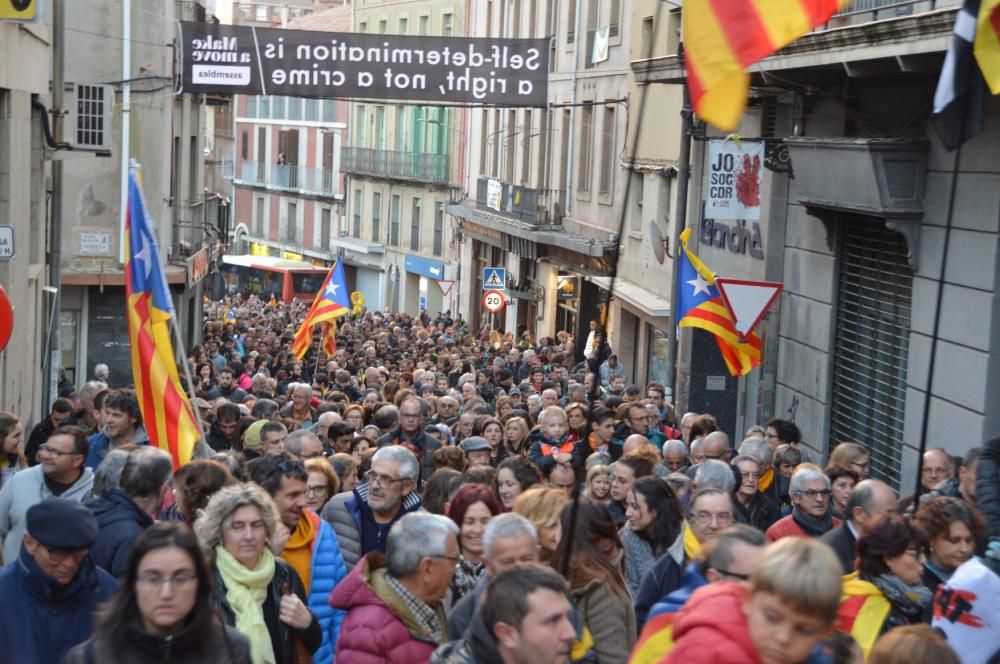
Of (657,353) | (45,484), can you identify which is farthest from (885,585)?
(657,353)

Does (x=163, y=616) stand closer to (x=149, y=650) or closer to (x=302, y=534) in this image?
(x=149, y=650)

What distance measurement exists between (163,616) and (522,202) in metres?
34.2

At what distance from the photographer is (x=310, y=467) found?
8.66 m

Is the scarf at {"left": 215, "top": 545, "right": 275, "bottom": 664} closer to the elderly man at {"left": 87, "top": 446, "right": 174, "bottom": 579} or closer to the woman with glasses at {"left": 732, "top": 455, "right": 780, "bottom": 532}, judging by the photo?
the elderly man at {"left": 87, "top": 446, "right": 174, "bottom": 579}

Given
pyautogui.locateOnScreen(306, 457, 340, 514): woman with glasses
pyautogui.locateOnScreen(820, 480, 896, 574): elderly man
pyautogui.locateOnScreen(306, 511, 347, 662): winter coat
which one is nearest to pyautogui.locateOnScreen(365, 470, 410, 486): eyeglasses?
pyautogui.locateOnScreen(306, 457, 340, 514): woman with glasses

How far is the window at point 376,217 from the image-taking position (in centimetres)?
5938

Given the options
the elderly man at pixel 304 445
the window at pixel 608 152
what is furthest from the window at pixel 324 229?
the elderly man at pixel 304 445

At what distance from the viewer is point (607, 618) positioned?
5.93 metres

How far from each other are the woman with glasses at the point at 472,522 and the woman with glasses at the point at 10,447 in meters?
3.52

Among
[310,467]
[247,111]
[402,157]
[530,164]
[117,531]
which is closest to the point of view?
[117,531]

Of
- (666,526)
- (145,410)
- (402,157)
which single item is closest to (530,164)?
(402,157)

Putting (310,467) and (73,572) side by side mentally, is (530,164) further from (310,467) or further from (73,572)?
(73,572)

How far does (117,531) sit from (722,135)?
13.6 metres

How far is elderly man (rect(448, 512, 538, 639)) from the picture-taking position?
5727mm
